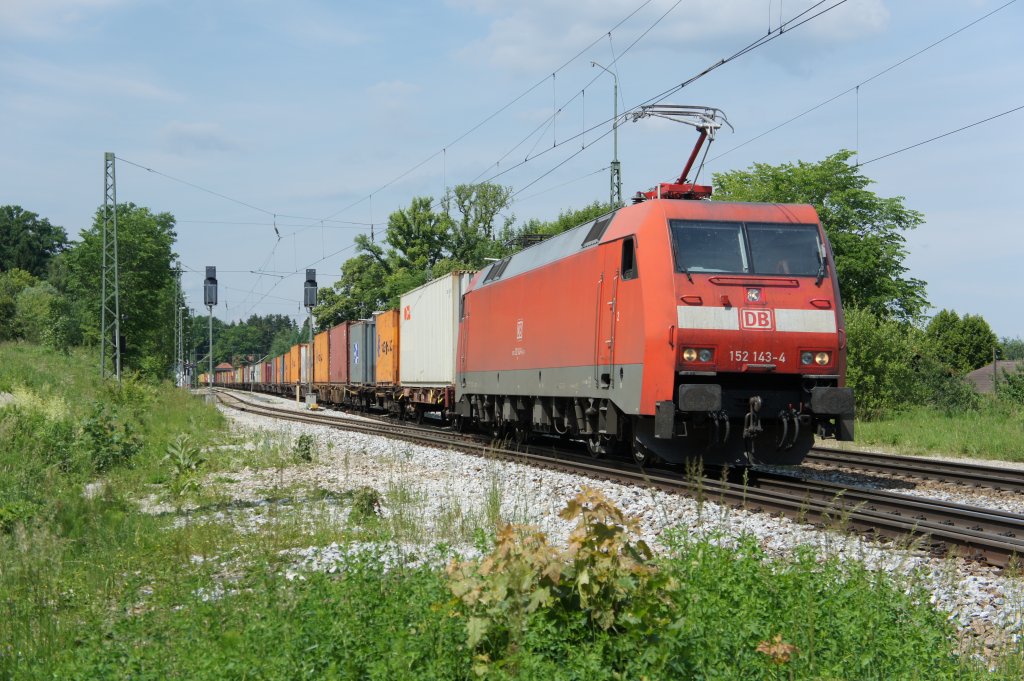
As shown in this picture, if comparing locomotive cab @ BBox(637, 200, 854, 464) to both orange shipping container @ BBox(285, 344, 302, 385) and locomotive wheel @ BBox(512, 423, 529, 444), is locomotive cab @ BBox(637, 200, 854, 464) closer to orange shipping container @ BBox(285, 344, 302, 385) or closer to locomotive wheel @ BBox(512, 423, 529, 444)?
locomotive wheel @ BBox(512, 423, 529, 444)

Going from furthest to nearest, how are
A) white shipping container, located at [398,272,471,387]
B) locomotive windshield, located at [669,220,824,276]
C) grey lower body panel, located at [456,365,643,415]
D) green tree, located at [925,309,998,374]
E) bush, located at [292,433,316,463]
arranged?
green tree, located at [925,309,998,374] → white shipping container, located at [398,272,471,387] → bush, located at [292,433,316,463] → grey lower body panel, located at [456,365,643,415] → locomotive windshield, located at [669,220,824,276]

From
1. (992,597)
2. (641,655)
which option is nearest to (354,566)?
(641,655)

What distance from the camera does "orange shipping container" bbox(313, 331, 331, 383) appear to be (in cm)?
4459

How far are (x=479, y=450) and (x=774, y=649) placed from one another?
1265cm

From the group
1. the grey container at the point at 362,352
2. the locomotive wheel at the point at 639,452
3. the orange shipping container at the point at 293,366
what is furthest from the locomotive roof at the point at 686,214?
the orange shipping container at the point at 293,366

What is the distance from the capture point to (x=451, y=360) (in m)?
23.4

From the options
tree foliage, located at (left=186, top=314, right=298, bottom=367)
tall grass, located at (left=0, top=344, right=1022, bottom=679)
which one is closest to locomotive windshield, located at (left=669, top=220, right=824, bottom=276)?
tall grass, located at (left=0, top=344, right=1022, bottom=679)

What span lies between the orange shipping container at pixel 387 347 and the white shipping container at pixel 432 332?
720 millimetres

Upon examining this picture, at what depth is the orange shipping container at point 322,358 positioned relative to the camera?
44594mm

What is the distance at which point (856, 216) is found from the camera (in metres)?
49.5

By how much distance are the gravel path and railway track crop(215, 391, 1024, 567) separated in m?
0.21

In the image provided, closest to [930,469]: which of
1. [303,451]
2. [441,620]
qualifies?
[303,451]

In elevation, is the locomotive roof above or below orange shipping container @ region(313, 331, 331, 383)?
above

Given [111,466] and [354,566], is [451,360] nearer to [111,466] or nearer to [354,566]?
[111,466]
